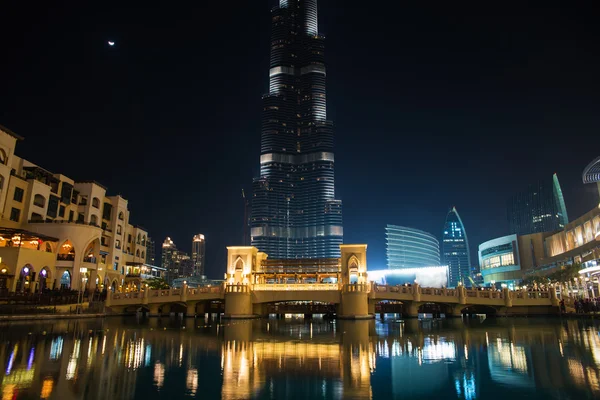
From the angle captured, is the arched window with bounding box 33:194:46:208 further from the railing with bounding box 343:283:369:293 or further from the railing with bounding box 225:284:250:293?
the railing with bounding box 343:283:369:293

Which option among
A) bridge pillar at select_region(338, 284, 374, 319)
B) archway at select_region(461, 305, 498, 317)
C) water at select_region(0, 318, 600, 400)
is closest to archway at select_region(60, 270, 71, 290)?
water at select_region(0, 318, 600, 400)

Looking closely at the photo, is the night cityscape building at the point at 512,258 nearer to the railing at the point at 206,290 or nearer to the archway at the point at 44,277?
the railing at the point at 206,290

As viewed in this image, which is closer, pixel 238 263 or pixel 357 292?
pixel 357 292

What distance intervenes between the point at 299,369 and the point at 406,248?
141492 mm

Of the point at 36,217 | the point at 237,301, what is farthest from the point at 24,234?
the point at 237,301

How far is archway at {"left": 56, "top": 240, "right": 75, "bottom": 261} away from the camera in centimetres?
4831

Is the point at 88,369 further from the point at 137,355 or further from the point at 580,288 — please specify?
the point at 580,288

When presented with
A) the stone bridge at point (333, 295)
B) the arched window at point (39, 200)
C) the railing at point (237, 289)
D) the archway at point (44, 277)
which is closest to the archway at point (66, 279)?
the archway at point (44, 277)

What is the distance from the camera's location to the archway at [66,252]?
48309mm

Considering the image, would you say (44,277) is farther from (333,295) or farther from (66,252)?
(333,295)

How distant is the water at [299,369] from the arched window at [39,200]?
33.5m

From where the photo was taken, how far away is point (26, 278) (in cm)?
4212

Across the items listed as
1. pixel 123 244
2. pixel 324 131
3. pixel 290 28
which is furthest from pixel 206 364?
pixel 290 28

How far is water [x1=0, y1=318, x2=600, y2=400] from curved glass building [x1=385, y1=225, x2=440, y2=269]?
4917 inches
